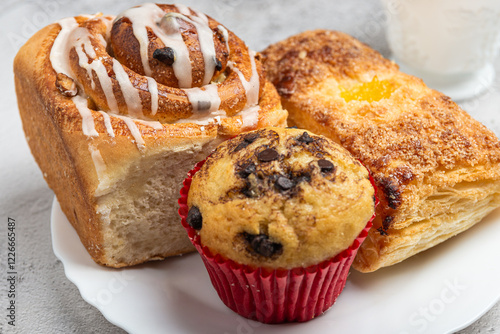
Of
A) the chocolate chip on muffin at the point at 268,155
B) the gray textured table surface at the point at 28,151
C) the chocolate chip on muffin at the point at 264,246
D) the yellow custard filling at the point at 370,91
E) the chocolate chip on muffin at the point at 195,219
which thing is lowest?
the gray textured table surface at the point at 28,151

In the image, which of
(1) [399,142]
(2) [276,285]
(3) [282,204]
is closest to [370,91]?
(1) [399,142]

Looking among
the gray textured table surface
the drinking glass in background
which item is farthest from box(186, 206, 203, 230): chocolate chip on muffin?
the drinking glass in background

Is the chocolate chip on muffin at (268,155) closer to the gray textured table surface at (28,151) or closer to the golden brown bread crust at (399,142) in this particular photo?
the golden brown bread crust at (399,142)

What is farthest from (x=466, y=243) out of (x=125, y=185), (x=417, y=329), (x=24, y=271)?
(x=24, y=271)

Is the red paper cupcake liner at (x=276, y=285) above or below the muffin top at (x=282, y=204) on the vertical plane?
below

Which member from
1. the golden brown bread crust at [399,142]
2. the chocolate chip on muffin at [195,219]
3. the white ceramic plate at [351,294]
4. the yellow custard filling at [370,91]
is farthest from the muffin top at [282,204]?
the yellow custard filling at [370,91]

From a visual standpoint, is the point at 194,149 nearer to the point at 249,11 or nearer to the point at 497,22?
the point at 497,22
